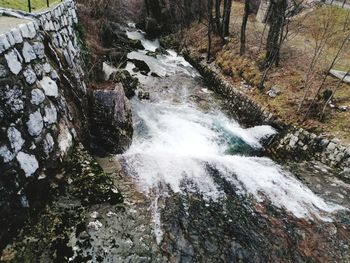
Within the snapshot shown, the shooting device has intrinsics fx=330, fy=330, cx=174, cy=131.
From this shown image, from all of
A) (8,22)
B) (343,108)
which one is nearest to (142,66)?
(343,108)

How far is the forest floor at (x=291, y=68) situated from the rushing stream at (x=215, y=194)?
5.64 feet

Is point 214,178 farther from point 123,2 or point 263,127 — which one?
point 123,2

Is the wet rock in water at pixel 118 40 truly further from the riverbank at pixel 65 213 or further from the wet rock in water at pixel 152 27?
the riverbank at pixel 65 213

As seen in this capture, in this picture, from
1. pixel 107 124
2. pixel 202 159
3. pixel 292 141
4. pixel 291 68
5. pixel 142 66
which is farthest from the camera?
pixel 142 66

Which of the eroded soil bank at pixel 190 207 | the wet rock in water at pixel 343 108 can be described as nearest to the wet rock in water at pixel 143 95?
the eroded soil bank at pixel 190 207

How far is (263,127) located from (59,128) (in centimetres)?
900

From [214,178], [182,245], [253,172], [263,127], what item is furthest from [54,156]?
[263,127]

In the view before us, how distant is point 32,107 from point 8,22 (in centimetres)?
202

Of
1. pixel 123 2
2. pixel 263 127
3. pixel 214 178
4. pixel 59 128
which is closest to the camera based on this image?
pixel 59 128

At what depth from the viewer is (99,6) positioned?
17.3 metres

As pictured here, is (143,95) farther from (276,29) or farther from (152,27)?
(152,27)

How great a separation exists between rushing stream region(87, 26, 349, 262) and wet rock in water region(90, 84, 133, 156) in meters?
0.44

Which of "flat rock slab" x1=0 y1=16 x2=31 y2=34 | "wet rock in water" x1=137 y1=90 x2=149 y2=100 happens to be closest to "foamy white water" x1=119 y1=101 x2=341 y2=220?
"wet rock in water" x1=137 y1=90 x2=149 y2=100

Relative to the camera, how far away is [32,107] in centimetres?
615
